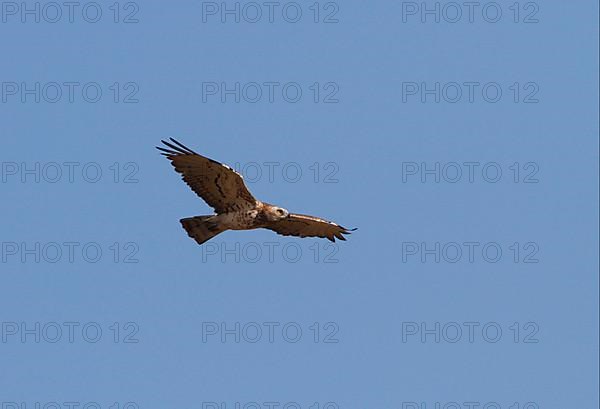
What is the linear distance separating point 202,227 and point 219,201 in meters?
0.56

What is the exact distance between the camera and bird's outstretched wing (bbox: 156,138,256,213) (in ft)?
135

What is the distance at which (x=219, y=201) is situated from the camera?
41812mm

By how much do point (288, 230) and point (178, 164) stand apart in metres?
2.73

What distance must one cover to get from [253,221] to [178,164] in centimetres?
169

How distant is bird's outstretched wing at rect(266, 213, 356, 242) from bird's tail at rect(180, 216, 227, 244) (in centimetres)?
101

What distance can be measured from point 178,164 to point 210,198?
88 centimetres

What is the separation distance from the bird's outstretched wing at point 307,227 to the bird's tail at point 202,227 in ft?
3.30

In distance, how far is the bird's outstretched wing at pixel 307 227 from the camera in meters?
42.7

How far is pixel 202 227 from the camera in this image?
42031 mm

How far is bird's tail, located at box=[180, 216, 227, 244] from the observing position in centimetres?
4197

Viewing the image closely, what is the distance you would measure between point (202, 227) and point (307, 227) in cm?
206

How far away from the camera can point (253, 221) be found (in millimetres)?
42031

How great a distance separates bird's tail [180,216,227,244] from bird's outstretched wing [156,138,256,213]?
24cm

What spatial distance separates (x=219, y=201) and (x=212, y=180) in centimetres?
46
